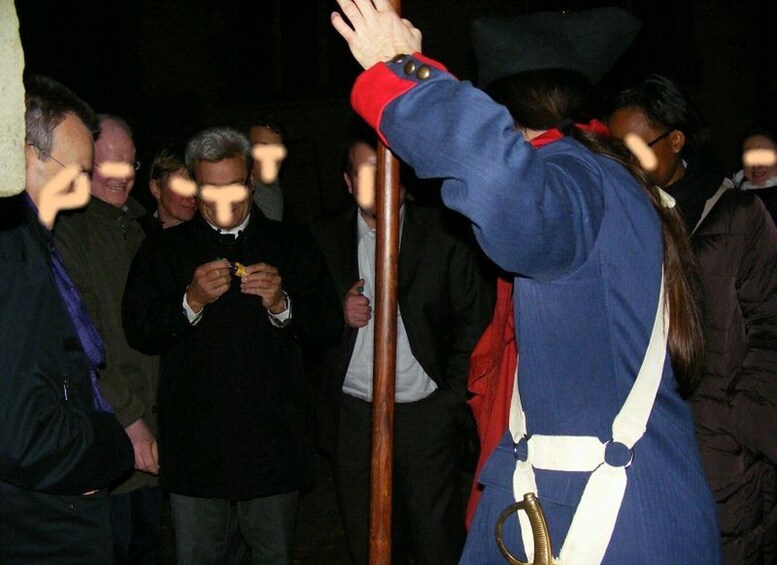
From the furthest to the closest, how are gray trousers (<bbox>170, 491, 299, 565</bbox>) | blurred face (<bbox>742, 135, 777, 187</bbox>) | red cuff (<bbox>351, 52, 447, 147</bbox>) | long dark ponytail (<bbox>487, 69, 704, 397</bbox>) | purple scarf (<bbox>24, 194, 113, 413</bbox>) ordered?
blurred face (<bbox>742, 135, 777, 187</bbox>) < gray trousers (<bbox>170, 491, 299, 565</bbox>) < purple scarf (<bbox>24, 194, 113, 413</bbox>) < long dark ponytail (<bbox>487, 69, 704, 397</bbox>) < red cuff (<bbox>351, 52, 447, 147</bbox>)

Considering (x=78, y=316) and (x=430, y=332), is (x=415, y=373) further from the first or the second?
(x=78, y=316)

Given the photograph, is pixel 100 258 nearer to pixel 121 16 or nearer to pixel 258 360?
pixel 258 360

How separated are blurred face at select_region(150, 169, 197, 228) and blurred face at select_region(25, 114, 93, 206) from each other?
2391 mm

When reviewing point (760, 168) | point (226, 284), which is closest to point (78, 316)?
point (226, 284)

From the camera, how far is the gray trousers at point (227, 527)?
3.80 metres

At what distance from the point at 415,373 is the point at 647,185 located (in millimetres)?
2238

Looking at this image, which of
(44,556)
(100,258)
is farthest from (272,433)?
(44,556)

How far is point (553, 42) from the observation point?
201 cm

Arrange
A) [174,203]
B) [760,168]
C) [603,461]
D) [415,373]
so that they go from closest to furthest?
[603,461]
[415,373]
[174,203]
[760,168]

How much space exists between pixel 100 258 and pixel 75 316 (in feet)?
3.73

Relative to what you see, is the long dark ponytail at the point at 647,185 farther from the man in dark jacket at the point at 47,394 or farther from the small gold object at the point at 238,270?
the small gold object at the point at 238,270

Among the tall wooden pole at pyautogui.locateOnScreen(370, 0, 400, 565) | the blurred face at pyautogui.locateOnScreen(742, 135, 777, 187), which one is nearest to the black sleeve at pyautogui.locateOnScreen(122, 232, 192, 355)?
the tall wooden pole at pyautogui.locateOnScreen(370, 0, 400, 565)

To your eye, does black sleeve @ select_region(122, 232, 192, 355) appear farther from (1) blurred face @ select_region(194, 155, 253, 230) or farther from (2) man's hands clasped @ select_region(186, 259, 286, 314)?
(1) blurred face @ select_region(194, 155, 253, 230)

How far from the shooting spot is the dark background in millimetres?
12180
